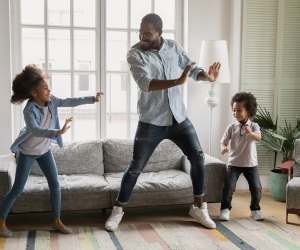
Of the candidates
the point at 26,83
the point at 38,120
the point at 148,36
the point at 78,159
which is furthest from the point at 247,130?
the point at 26,83

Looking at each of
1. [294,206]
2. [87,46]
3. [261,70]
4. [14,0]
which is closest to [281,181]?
[294,206]

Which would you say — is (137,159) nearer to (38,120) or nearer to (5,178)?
(38,120)

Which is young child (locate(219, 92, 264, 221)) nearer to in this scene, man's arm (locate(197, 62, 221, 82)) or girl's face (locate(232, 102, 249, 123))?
girl's face (locate(232, 102, 249, 123))

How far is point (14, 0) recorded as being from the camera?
406 cm

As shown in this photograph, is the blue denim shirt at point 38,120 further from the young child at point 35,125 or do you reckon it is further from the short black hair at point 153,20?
the short black hair at point 153,20

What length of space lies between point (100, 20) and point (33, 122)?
1.63 meters

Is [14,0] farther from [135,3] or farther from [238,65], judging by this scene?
[238,65]

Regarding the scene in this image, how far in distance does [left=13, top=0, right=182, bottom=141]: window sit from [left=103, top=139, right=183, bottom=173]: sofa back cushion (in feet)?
1.33

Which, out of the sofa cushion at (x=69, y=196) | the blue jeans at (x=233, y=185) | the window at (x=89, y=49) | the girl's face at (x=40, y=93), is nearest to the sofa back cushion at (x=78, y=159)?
the sofa cushion at (x=69, y=196)

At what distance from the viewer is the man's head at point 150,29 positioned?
3.07 metres

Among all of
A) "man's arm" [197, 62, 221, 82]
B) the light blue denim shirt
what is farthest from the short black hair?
"man's arm" [197, 62, 221, 82]

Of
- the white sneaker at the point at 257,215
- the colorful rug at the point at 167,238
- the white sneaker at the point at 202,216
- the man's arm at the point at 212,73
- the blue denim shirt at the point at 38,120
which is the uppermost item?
the man's arm at the point at 212,73

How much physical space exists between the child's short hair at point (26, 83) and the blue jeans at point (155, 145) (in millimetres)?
789

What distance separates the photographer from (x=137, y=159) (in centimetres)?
325
